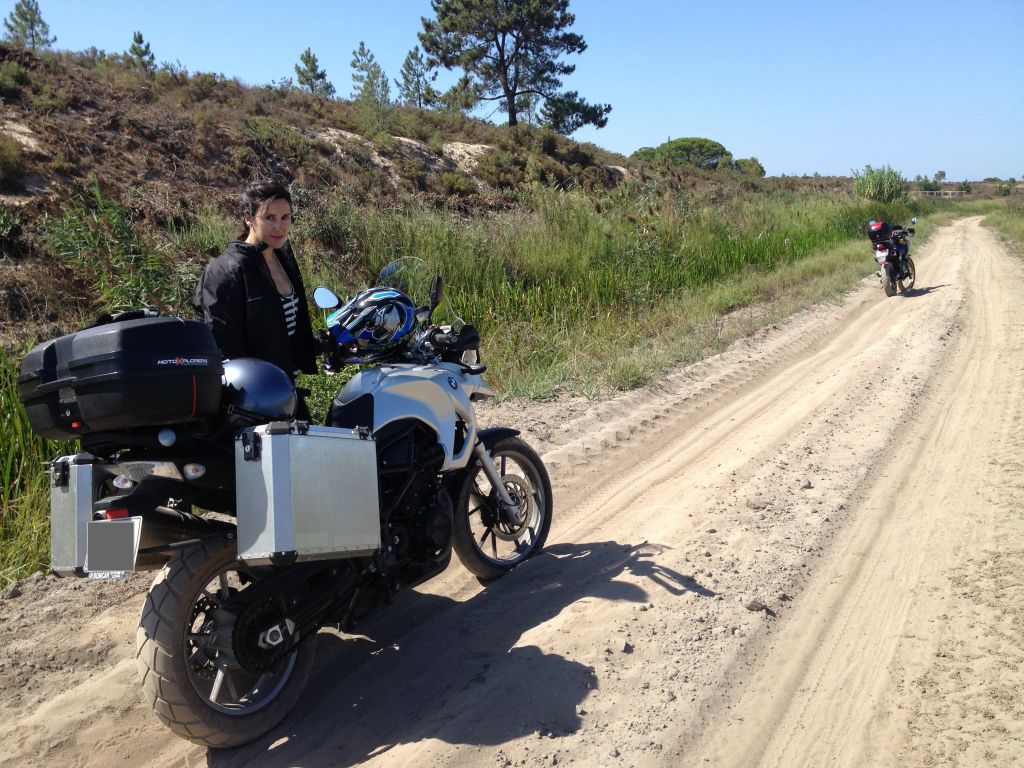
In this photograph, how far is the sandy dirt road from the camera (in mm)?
2975

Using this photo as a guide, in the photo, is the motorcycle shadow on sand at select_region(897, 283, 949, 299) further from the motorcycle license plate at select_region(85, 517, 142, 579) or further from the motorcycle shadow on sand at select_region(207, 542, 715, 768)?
the motorcycle license plate at select_region(85, 517, 142, 579)

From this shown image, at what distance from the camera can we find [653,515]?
516 centimetres

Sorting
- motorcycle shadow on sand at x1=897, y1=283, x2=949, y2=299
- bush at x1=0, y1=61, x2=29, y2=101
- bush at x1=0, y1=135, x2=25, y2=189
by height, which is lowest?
motorcycle shadow on sand at x1=897, y1=283, x2=949, y2=299

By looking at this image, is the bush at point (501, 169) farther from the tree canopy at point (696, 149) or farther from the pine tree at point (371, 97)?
the tree canopy at point (696, 149)

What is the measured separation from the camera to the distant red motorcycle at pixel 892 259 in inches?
599

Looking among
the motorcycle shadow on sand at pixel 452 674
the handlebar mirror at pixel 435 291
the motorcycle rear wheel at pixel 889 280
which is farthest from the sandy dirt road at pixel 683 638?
the motorcycle rear wheel at pixel 889 280

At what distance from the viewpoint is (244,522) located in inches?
108

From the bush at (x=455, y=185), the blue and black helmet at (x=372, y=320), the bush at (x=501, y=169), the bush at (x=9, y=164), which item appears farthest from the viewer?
the bush at (x=501, y=169)

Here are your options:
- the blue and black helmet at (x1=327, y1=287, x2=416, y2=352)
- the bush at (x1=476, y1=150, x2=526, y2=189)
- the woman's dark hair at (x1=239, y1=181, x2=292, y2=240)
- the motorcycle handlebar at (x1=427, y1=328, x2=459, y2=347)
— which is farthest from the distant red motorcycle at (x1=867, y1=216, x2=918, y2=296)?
the woman's dark hair at (x1=239, y1=181, x2=292, y2=240)

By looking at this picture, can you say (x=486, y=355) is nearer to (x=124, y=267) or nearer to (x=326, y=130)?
(x=124, y=267)

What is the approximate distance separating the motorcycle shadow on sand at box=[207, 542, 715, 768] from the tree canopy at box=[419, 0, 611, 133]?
105ft

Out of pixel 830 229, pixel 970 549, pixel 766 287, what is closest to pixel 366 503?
pixel 970 549

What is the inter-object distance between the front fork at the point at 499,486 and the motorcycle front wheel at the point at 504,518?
0.02 metres

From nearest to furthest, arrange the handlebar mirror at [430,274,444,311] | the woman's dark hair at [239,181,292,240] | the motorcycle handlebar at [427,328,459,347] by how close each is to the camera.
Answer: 1. the woman's dark hair at [239,181,292,240]
2. the handlebar mirror at [430,274,444,311]
3. the motorcycle handlebar at [427,328,459,347]
